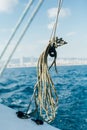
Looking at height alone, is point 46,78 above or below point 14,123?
above

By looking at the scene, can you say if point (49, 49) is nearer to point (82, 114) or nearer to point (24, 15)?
point (24, 15)

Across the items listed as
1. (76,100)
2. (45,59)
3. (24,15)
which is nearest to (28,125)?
(45,59)

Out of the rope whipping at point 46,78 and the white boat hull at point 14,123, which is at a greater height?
the rope whipping at point 46,78

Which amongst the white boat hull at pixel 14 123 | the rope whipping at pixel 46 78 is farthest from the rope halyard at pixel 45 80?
the white boat hull at pixel 14 123

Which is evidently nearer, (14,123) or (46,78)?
(14,123)

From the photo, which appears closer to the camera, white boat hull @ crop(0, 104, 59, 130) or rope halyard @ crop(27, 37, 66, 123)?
white boat hull @ crop(0, 104, 59, 130)

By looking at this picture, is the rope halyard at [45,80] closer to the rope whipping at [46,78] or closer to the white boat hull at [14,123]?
the rope whipping at [46,78]

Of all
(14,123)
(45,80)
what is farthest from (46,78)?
(14,123)

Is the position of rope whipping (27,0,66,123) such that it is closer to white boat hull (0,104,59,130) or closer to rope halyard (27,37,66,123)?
rope halyard (27,37,66,123)

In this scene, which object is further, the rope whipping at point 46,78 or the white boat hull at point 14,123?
the rope whipping at point 46,78

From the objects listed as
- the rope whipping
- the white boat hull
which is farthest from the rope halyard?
the white boat hull

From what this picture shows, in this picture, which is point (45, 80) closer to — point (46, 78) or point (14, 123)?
point (46, 78)

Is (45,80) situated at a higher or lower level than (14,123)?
higher

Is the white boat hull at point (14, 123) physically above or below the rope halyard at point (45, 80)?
below
